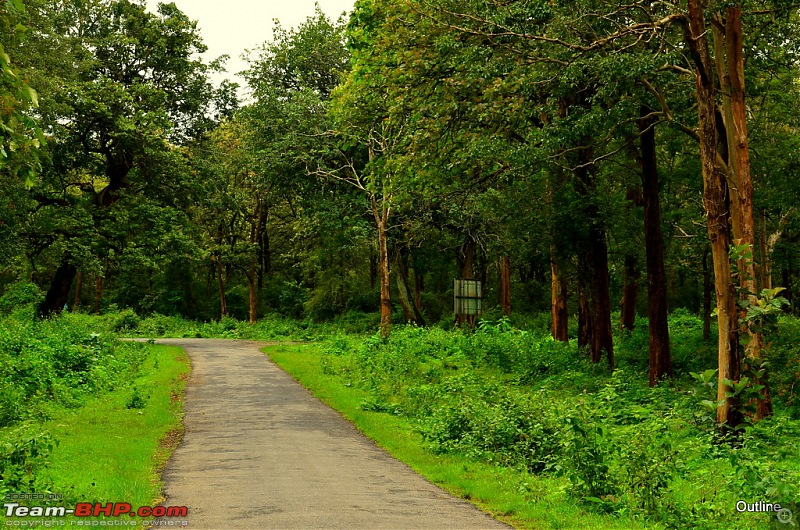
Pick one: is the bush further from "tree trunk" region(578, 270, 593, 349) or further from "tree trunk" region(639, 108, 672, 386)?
"tree trunk" region(578, 270, 593, 349)

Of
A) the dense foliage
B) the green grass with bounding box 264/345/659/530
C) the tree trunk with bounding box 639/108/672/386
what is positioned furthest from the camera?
A: the tree trunk with bounding box 639/108/672/386

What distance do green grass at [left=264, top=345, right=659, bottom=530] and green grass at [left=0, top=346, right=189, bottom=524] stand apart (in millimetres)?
3900

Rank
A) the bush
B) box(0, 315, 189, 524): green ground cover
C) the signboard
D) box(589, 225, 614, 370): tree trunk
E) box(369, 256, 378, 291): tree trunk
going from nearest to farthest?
1. the bush
2. box(0, 315, 189, 524): green ground cover
3. box(589, 225, 614, 370): tree trunk
4. the signboard
5. box(369, 256, 378, 291): tree trunk

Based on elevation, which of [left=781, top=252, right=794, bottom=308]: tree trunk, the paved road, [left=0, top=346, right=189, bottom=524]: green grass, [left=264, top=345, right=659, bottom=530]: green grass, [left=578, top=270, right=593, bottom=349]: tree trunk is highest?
[left=781, top=252, right=794, bottom=308]: tree trunk

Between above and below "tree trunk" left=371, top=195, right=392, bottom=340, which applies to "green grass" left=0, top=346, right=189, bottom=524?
below

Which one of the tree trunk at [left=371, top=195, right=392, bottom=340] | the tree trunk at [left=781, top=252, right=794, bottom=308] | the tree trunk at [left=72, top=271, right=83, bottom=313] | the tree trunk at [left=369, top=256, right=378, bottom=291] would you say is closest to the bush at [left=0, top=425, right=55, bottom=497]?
the tree trunk at [left=371, top=195, right=392, bottom=340]

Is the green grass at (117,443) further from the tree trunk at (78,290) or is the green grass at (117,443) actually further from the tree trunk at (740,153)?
the tree trunk at (78,290)

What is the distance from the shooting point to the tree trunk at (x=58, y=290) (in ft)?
122

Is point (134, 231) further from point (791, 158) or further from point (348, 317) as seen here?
point (791, 158)

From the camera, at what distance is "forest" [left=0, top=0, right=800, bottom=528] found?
42.5ft

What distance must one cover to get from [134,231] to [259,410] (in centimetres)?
2023

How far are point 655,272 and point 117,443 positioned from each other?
1453 cm

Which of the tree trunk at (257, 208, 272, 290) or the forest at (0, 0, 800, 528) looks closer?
the forest at (0, 0, 800, 528)

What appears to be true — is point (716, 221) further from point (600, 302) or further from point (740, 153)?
point (600, 302)
